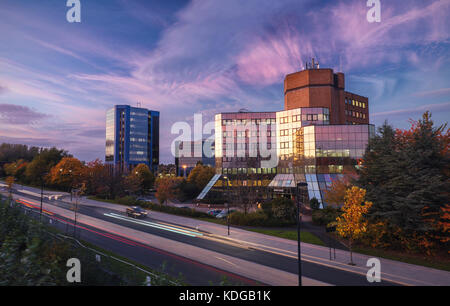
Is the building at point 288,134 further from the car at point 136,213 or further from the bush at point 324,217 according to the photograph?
the car at point 136,213

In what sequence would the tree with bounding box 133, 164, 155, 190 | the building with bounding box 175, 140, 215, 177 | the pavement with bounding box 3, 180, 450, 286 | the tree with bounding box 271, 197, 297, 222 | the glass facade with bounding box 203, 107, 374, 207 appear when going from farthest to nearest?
the building with bounding box 175, 140, 215, 177 → the tree with bounding box 133, 164, 155, 190 → the glass facade with bounding box 203, 107, 374, 207 → the tree with bounding box 271, 197, 297, 222 → the pavement with bounding box 3, 180, 450, 286

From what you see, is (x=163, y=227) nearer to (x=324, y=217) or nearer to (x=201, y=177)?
(x=324, y=217)

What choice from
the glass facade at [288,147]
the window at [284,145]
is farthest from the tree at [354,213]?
the window at [284,145]

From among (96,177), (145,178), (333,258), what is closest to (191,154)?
(145,178)

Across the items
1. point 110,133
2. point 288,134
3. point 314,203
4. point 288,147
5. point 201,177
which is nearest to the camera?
point 314,203

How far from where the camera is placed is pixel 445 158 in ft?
69.9

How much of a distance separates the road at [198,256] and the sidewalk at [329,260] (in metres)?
0.93

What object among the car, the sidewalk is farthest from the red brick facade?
the car

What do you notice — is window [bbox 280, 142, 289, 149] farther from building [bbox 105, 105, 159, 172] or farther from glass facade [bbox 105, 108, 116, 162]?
glass facade [bbox 105, 108, 116, 162]

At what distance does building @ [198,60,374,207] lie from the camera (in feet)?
173

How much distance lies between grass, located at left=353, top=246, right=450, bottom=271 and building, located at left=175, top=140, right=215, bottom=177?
132 metres

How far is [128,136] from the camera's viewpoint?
5231 inches

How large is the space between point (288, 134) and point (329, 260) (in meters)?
46.4
